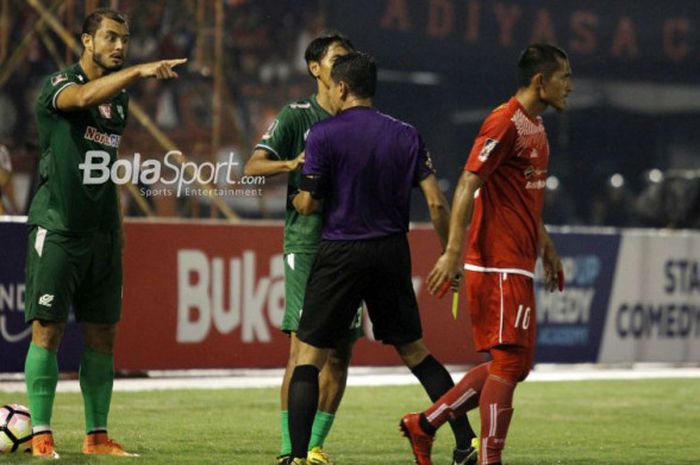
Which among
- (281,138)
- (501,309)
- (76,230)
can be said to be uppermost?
(281,138)

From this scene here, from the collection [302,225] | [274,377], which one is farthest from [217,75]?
[302,225]

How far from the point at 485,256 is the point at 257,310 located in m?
7.38

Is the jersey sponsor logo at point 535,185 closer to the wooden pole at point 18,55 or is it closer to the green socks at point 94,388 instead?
the green socks at point 94,388

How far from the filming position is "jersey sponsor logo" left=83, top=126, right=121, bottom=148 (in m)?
8.73

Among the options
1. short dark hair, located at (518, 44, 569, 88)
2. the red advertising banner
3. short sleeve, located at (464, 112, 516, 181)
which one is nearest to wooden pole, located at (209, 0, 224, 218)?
the red advertising banner

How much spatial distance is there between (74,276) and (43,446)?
89 centimetres

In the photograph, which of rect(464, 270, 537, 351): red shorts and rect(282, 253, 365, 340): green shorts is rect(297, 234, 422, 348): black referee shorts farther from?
rect(282, 253, 365, 340): green shorts

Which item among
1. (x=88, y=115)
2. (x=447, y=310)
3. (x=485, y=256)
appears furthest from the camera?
(x=447, y=310)

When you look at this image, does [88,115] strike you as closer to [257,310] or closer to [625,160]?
[257,310]

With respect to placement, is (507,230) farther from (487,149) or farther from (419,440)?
(419,440)

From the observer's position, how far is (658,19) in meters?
21.4

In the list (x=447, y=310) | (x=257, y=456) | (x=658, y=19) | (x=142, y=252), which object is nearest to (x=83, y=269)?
(x=257, y=456)

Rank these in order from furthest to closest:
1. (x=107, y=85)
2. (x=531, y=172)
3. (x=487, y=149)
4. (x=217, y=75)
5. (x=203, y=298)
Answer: (x=217, y=75), (x=203, y=298), (x=107, y=85), (x=531, y=172), (x=487, y=149)

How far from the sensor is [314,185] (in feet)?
25.6
